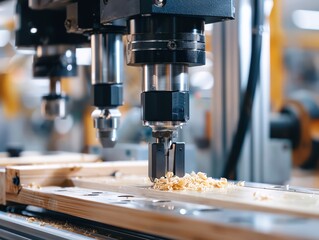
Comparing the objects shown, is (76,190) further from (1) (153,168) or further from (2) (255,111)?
(2) (255,111)

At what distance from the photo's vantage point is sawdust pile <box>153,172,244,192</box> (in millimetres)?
1030

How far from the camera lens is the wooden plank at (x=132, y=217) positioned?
664 mm

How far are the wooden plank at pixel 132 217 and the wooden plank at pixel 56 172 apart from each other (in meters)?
0.04

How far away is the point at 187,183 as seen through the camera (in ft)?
3.44

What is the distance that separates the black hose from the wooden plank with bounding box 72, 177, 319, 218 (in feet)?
2.32

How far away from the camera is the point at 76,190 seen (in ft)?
3.75

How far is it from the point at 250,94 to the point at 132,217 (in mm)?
1062

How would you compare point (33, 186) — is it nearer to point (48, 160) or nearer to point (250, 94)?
point (48, 160)

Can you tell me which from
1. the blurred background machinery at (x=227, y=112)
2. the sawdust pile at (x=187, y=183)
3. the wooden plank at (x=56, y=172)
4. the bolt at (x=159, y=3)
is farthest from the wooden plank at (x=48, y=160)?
the bolt at (x=159, y=3)

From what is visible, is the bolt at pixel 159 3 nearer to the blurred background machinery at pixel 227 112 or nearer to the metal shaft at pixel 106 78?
the metal shaft at pixel 106 78

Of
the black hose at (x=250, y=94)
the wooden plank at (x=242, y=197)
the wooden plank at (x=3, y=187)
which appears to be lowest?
the wooden plank at (x=3, y=187)

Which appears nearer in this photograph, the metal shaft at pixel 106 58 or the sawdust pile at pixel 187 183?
the sawdust pile at pixel 187 183

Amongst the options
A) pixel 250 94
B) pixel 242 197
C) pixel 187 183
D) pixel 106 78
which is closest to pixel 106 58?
pixel 106 78

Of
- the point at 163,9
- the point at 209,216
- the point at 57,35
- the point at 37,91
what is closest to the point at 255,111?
→ the point at 57,35
